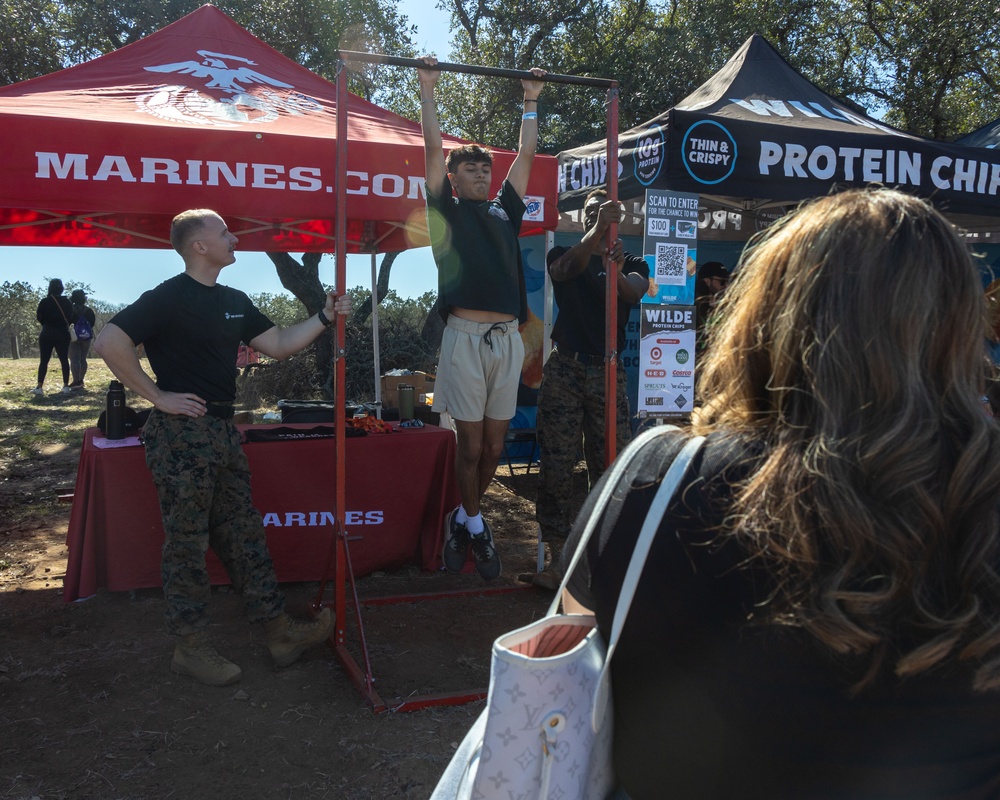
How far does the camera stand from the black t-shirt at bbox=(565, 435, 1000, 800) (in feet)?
3.13

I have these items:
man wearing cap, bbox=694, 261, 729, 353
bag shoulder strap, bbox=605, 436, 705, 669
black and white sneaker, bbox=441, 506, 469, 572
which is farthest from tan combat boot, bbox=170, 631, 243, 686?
man wearing cap, bbox=694, 261, 729, 353

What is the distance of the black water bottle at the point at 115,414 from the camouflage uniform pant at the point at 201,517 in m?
1.03

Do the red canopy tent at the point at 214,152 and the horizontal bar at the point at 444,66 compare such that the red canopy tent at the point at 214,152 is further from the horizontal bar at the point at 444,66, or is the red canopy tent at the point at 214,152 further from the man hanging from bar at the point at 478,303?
the man hanging from bar at the point at 478,303

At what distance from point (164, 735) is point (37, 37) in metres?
11.3

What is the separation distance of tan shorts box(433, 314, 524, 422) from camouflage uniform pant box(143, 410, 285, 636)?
1.07 m

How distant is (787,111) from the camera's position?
604cm

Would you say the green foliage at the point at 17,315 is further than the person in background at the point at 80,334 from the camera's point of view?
Yes

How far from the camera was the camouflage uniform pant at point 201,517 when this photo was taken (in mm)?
3334

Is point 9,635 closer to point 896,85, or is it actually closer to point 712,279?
point 712,279

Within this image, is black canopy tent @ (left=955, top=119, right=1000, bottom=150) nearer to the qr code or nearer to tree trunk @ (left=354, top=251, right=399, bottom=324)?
the qr code

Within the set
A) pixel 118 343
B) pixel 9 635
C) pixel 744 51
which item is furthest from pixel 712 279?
pixel 9 635

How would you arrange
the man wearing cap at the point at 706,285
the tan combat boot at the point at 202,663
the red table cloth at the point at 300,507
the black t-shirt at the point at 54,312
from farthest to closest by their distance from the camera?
1. the black t-shirt at the point at 54,312
2. the man wearing cap at the point at 706,285
3. the red table cloth at the point at 300,507
4. the tan combat boot at the point at 202,663

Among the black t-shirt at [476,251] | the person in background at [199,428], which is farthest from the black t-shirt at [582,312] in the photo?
the person in background at [199,428]

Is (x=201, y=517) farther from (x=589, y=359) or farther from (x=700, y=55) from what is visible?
(x=700, y=55)
